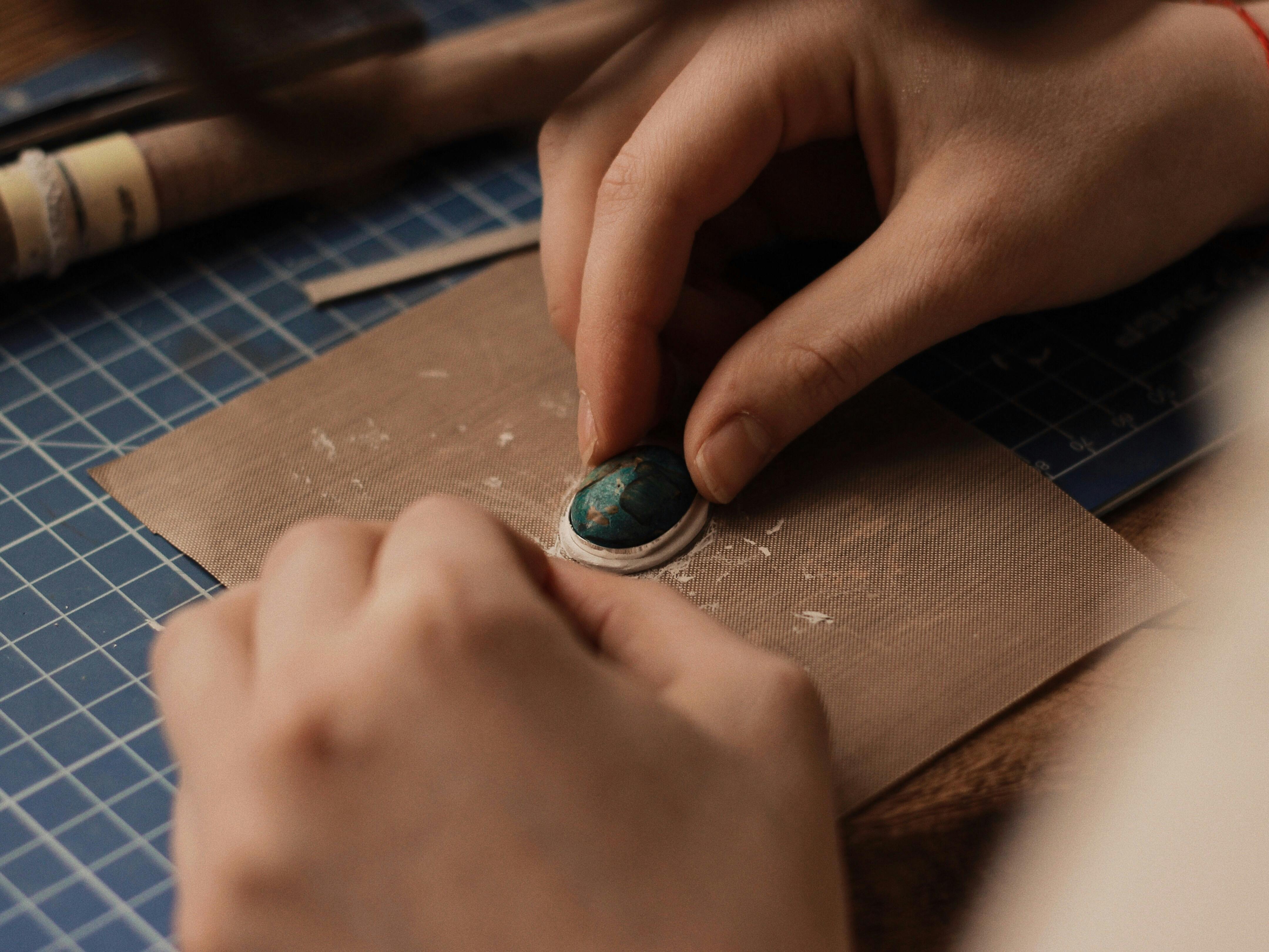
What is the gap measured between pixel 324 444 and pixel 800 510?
39 cm

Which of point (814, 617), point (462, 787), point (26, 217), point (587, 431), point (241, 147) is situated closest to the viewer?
point (462, 787)

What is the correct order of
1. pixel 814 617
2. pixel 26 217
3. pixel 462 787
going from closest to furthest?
1. pixel 462 787
2. pixel 814 617
3. pixel 26 217

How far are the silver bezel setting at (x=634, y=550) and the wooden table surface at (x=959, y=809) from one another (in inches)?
9.4

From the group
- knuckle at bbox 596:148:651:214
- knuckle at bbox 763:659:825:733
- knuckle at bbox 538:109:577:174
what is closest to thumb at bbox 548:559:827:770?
knuckle at bbox 763:659:825:733

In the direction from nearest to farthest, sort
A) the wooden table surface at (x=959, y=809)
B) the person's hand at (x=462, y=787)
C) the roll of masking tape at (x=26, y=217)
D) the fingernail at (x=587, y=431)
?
the person's hand at (x=462, y=787) → the wooden table surface at (x=959, y=809) → the fingernail at (x=587, y=431) → the roll of masking tape at (x=26, y=217)

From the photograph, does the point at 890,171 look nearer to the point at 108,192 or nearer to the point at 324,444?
the point at 324,444

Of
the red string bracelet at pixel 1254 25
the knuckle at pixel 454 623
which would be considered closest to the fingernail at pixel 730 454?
the knuckle at pixel 454 623

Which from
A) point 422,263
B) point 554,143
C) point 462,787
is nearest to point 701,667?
point 462,787

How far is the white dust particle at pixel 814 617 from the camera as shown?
0.80m

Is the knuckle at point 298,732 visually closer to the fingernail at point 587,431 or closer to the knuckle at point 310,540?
the knuckle at point 310,540

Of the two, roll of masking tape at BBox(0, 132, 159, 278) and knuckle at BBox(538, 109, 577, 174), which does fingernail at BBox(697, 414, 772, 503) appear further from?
roll of masking tape at BBox(0, 132, 159, 278)

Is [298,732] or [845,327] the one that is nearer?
[298,732]

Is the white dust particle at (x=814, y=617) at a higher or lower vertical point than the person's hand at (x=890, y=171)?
lower

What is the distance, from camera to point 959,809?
27.0 inches
